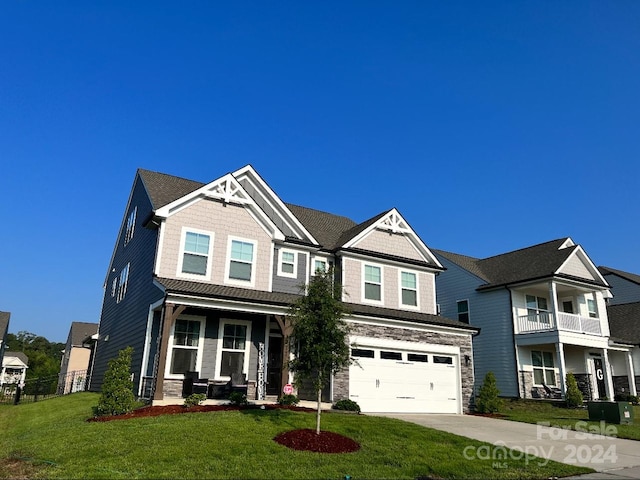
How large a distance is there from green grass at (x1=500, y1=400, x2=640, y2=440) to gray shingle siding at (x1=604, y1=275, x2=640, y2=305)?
13139 mm

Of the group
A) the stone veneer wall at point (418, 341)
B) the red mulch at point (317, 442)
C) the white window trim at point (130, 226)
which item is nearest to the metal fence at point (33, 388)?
the white window trim at point (130, 226)

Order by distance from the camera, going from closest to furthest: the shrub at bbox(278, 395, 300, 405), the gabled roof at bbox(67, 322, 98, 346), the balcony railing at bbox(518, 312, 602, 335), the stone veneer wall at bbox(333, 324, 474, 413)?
the shrub at bbox(278, 395, 300, 405) < the stone veneer wall at bbox(333, 324, 474, 413) < the balcony railing at bbox(518, 312, 602, 335) < the gabled roof at bbox(67, 322, 98, 346)

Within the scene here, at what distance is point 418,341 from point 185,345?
29.3 ft

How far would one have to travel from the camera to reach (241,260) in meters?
17.9

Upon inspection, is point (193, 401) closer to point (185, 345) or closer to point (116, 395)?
point (116, 395)

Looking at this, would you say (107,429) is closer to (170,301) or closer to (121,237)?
(170,301)

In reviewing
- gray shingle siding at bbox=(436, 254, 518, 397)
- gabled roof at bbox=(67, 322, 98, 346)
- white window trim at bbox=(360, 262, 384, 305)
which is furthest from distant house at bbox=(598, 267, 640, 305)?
gabled roof at bbox=(67, 322, 98, 346)

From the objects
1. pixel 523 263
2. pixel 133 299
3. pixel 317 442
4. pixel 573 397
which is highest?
pixel 523 263

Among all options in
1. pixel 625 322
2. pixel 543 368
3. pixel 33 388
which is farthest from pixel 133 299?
pixel 625 322

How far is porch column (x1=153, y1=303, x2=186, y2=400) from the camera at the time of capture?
13.8 m

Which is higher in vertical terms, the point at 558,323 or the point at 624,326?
the point at 624,326

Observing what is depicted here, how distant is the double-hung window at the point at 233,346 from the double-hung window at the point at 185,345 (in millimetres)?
785

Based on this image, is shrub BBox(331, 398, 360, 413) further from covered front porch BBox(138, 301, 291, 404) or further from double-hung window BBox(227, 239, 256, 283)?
double-hung window BBox(227, 239, 256, 283)

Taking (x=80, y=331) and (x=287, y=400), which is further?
(x=80, y=331)
